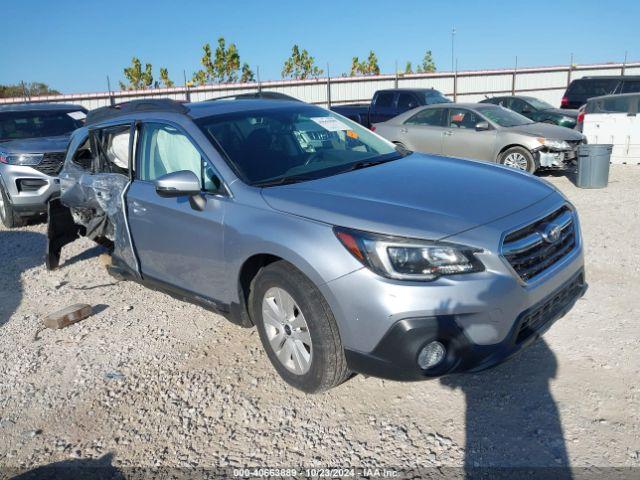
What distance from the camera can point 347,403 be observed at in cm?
322

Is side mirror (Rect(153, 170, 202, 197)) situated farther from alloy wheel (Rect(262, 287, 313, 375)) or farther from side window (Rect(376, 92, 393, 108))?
side window (Rect(376, 92, 393, 108))

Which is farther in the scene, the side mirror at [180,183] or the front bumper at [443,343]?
→ the side mirror at [180,183]

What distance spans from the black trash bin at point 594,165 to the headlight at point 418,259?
7496 millimetres

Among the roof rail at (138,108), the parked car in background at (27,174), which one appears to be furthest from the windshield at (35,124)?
the roof rail at (138,108)

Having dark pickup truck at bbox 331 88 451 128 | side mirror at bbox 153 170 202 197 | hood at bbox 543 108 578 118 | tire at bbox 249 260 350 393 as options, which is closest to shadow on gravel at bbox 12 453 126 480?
tire at bbox 249 260 350 393

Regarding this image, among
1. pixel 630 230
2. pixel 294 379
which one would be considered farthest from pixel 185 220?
pixel 630 230

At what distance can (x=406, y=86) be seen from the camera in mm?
25453

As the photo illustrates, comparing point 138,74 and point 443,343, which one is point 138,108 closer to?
point 443,343

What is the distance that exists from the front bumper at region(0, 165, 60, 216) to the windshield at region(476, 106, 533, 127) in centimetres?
775

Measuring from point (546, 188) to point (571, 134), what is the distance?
300 inches

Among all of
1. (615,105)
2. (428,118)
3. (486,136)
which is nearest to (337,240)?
(486,136)

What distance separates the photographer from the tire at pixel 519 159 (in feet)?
32.1

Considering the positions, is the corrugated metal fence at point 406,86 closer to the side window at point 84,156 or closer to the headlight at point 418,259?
the side window at point 84,156

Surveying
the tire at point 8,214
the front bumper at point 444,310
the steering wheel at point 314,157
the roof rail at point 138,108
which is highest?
the roof rail at point 138,108
